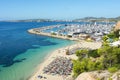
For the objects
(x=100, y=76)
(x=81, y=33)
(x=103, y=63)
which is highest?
(x=100, y=76)

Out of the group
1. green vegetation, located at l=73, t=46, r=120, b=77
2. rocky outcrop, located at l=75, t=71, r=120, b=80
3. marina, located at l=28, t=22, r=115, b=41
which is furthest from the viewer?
marina, located at l=28, t=22, r=115, b=41

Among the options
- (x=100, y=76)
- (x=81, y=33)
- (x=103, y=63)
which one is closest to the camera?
(x=100, y=76)

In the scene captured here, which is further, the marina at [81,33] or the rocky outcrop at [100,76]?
the marina at [81,33]

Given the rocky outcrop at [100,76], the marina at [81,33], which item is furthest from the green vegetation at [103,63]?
the marina at [81,33]

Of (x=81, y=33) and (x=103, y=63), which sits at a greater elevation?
(x=103, y=63)

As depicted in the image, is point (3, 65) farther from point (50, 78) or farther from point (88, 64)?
point (88, 64)

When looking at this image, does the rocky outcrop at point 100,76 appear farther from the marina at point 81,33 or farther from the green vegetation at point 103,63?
the marina at point 81,33

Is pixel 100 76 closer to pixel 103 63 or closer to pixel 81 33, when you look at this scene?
pixel 103 63

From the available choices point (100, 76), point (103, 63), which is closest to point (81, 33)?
point (103, 63)

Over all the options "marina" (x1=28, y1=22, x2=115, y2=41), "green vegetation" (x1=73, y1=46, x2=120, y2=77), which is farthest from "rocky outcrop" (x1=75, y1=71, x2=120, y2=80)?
"marina" (x1=28, y1=22, x2=115, y2=41)

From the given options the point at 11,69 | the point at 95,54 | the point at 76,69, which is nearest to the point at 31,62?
the point at 11,69

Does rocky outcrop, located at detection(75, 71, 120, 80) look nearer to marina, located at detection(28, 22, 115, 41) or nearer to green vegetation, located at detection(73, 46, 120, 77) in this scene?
green vegetation, located at detection(73, 46, 120, 77)
